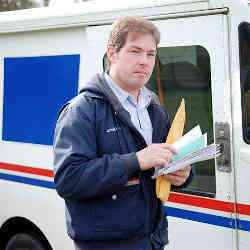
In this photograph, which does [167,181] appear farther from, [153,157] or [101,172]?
[101,172]

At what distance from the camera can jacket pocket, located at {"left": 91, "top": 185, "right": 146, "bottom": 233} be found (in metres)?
1.78

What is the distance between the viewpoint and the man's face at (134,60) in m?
1.84

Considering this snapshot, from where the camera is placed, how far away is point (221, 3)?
2.40 meters

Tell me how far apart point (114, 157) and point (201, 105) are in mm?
1040

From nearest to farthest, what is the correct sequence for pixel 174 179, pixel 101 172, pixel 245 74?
pixel 101 172 < pixel 174 179 < pixel 245 74

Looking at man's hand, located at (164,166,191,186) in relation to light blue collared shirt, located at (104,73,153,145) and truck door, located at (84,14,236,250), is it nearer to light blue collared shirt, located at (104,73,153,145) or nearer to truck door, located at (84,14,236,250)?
light blue collared shirt, located at (104,73,153,145)

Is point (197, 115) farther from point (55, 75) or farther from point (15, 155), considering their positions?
point (15, 155)

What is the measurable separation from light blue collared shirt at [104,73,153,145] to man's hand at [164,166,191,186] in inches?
7.0

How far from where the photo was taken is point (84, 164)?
169cm

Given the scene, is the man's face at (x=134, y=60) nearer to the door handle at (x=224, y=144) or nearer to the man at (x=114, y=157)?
the man at (x=114, y=157)

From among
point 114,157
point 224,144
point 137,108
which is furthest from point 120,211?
point 224,144

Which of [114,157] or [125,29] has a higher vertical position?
[125,29]

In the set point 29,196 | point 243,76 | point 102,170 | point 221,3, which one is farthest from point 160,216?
point 29,196

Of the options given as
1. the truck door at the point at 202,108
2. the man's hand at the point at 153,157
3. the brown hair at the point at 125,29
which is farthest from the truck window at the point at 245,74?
the man's hand at the point at 153,157
